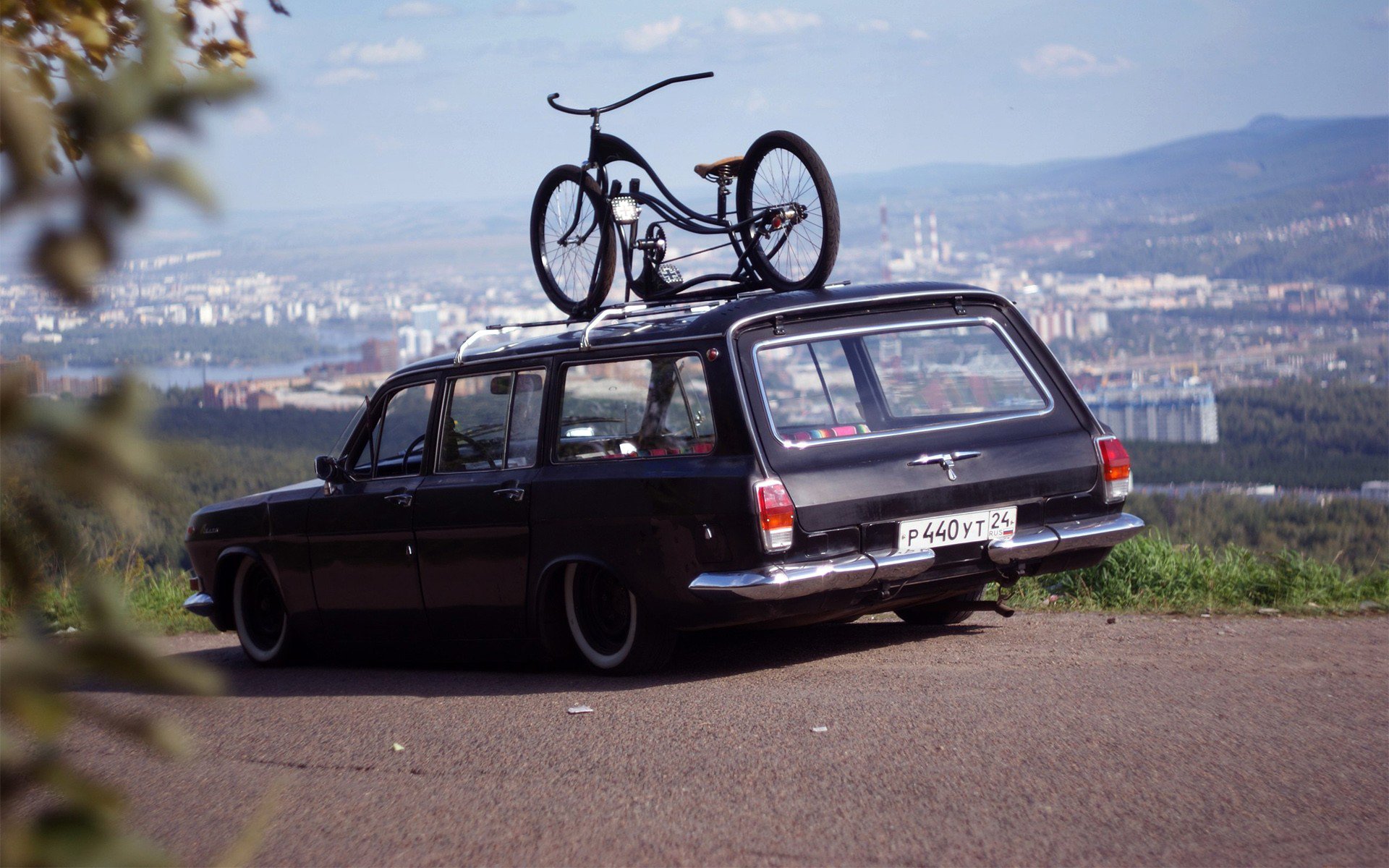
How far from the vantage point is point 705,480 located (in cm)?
593

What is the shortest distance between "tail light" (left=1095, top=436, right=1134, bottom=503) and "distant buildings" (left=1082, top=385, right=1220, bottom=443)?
51.6m

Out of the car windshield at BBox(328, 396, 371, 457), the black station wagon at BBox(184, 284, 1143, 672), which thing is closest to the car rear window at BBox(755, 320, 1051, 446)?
the black station wagon at BBox(184, 284, 1143, 672)

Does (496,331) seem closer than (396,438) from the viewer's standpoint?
Yes

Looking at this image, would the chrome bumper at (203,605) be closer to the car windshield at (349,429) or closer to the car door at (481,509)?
the car windshield at (349,429)

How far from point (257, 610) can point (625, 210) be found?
3.28 metres

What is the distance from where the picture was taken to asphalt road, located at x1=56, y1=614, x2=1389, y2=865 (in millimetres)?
3799

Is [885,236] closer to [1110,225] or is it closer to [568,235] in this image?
[1110,225]

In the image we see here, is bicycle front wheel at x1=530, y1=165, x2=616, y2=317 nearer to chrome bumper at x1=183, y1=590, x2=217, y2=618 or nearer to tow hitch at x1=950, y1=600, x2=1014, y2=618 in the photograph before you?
chrome bumper at x1=183, y1=590, x2=217, y2=618

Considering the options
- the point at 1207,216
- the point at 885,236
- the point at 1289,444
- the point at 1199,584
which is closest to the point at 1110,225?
the point at 1207,216

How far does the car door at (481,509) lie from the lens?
678 cm

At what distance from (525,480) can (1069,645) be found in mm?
2681

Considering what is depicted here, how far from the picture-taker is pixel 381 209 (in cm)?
19738

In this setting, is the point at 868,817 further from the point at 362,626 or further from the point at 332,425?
the point at 332,425

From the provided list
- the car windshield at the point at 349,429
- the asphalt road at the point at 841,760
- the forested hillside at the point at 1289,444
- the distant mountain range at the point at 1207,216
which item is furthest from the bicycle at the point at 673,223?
the distant mountain range at the point at 1207,216
